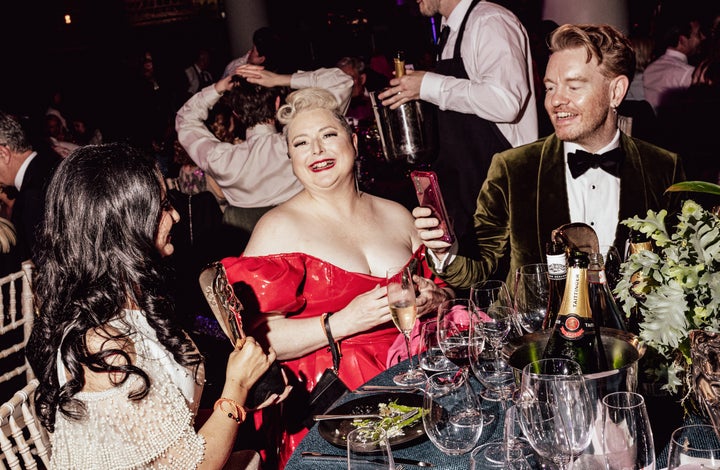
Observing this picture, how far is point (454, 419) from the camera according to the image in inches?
53.4

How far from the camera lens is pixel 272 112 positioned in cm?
403

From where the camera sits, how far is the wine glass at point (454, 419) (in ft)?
4.41

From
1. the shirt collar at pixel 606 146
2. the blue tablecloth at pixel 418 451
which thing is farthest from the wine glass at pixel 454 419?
the shirt collar at pixel 606 146

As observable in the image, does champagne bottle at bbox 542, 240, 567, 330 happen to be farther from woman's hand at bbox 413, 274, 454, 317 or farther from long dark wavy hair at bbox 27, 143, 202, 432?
long dark wavy hair at bbox 27, 143, 202, 432

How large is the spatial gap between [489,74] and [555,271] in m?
1.91

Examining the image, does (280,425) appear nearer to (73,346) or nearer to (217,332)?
(73,346)

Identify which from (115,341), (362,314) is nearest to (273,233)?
(362,314)

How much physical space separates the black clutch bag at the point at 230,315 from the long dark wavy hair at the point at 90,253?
6.4 inches

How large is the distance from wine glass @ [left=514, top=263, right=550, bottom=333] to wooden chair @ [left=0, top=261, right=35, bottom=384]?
7.53ft

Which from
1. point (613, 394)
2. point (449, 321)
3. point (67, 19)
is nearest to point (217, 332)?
point (449, 321)

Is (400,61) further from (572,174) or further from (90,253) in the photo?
(90,253)

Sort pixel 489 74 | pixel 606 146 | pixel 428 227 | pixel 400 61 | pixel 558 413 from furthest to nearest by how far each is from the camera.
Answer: pixel 489 74, pixel 400 61, pixel 606 146, pixel 428 227, pixel 558 413

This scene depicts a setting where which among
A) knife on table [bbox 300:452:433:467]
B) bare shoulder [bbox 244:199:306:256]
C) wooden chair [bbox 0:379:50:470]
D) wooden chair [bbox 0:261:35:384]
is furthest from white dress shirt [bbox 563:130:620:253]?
wooden chair [bbox 0:261:35:384]

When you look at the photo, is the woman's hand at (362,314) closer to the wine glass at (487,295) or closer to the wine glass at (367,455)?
the wine glass at (487,295)
